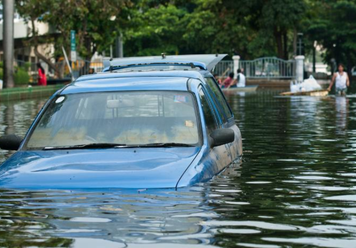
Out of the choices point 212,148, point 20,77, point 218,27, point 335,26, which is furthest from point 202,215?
point 335,26

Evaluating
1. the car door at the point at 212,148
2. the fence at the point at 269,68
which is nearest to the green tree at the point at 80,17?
the fence at the point at 269,68

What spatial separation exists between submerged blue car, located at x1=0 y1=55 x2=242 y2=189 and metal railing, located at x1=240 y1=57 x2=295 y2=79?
6000 centimetres

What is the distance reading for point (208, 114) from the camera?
952 cm

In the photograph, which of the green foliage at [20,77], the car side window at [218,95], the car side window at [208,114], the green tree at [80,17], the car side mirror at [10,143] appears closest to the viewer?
the car side mirror at [10,143]

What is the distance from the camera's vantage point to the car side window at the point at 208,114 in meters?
9.24

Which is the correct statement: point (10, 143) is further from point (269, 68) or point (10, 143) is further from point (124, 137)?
point (269, 68)

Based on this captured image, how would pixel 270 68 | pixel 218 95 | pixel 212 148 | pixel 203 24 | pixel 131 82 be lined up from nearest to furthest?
pixel 212 148
pixel 131 82
pixel 218 95
pixel 270 68
pixel 203 24

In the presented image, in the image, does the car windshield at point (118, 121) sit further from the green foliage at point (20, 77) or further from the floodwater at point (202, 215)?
the green foliage at point (20, 77)

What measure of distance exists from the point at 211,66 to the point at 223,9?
65285 millimetres

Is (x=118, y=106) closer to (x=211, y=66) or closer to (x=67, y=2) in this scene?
(x=211, y=66)

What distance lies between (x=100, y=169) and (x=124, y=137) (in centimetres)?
93

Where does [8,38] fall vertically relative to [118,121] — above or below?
above

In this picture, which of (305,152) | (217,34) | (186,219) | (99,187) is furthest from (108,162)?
(217,34)

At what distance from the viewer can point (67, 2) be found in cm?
5244
